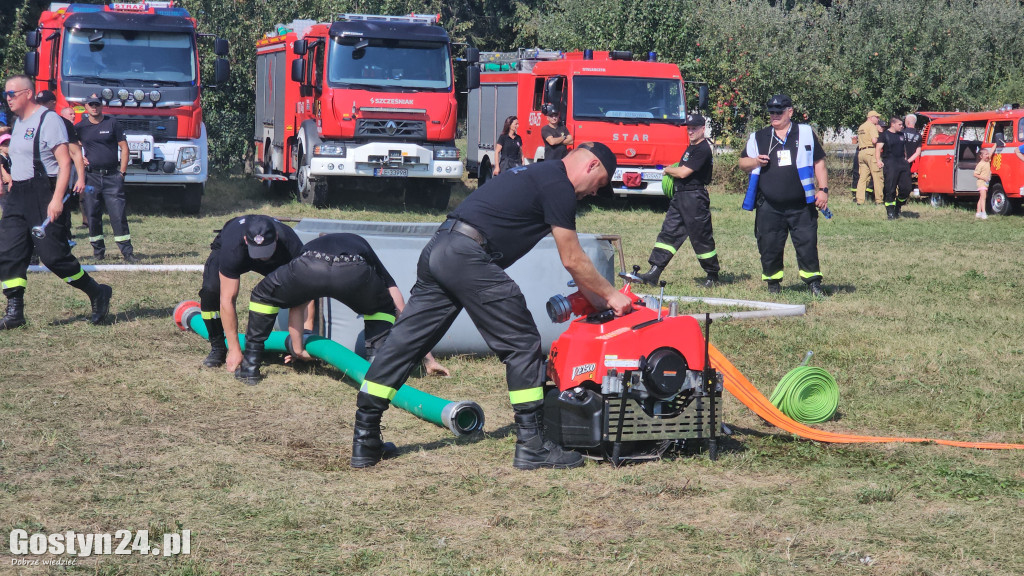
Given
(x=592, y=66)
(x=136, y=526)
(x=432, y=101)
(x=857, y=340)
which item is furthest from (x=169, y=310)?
(x=592, y=66)

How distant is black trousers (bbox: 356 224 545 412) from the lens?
507 centimetres

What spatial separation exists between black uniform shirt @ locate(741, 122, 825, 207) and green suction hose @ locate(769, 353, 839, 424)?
3.93 m

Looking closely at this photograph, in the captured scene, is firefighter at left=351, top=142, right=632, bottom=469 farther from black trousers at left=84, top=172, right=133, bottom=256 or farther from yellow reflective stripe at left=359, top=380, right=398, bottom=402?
black trousers at left=84, top=172, right=133, bottom=256

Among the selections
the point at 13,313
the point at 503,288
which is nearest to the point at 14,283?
the point at 13,313

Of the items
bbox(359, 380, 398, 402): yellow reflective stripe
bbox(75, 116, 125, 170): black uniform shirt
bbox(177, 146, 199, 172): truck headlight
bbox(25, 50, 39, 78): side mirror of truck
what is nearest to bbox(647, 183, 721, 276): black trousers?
bbox(359, 380, 398, 402): yellow reflective stripe

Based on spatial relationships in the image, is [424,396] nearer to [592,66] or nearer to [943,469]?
[943,469]

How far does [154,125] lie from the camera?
16.2 meters

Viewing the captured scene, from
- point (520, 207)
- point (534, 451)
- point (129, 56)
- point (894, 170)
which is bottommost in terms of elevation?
point (534, 451)

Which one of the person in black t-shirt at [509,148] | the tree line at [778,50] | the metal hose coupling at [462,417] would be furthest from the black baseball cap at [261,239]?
the tree line at [778,50]

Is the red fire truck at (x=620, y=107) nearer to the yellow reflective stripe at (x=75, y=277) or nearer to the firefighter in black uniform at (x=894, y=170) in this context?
the firefighter in black uniform at (x=894, y=170)

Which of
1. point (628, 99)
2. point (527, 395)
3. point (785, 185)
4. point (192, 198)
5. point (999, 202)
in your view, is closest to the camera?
point (527, 395)

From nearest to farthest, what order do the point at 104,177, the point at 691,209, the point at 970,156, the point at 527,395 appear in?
the point at 527,395
the point at 691,209
the point at 104,177
the point at 970,156

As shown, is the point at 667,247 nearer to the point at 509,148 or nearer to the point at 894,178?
the point at 509,148

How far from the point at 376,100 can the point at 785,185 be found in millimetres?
8876
